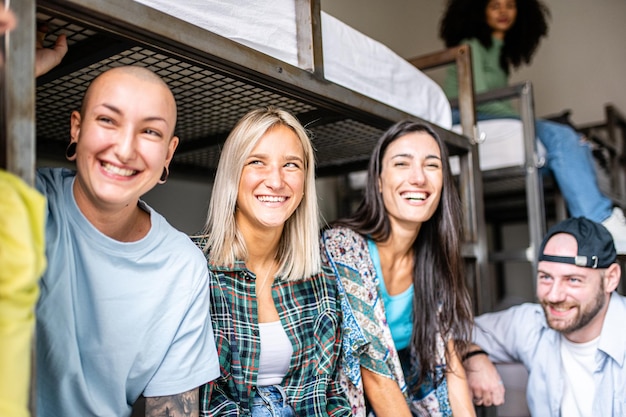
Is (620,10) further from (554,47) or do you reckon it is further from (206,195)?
(206,195)

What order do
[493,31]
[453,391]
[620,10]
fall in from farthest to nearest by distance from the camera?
[620,10] < [493,31] < [453,391]

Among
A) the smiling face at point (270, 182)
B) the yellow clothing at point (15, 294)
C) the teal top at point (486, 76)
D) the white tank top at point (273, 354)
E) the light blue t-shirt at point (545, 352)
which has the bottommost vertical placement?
the light blue t-shirt at point (545, 352)

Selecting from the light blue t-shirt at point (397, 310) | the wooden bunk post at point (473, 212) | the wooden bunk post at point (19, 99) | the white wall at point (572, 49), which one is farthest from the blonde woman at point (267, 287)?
the white wall at point (572, 49)

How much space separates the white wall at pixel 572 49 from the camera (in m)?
3.98

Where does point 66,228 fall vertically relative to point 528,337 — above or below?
above

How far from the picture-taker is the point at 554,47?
166 inches

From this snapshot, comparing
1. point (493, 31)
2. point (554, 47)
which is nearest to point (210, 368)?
point (493, 31)

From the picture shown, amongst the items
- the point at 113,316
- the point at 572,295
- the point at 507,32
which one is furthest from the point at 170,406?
the point at 507,32

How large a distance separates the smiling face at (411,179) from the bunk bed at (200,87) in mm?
117

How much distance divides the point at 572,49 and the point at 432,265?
9.88ft

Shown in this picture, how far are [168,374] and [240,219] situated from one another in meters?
0.43

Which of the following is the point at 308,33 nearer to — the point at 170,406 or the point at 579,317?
the point at 170,406

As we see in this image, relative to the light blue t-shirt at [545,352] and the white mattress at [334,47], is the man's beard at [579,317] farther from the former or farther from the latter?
the white mattress at [334,47]

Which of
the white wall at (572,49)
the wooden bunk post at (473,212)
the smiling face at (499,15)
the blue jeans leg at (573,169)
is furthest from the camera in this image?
the white wall at (572,49)
